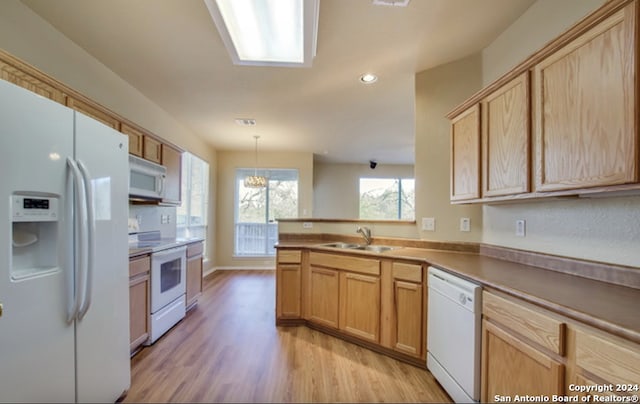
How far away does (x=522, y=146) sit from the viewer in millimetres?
1608

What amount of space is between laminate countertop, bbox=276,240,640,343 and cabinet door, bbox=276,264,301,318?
54.7 inches

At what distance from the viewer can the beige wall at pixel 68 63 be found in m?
1.78

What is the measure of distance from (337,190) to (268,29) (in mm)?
5877

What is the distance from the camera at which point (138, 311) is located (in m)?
2.28

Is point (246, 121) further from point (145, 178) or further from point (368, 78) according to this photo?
point (368, 78)

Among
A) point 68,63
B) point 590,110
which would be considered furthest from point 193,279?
point 590,110

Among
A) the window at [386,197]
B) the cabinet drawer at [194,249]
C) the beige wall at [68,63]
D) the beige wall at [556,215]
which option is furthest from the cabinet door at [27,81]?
the window at [386,197]

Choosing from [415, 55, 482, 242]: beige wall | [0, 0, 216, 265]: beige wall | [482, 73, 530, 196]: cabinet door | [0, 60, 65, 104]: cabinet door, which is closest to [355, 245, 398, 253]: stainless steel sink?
[415, 55, 482, 242]: beige wall

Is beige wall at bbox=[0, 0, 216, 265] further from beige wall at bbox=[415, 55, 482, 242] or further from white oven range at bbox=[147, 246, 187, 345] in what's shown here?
beige wall at bbox=[415, 55, 482, 242]

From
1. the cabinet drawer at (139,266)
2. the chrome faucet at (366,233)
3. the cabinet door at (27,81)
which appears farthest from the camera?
the chrome faucet at (366,233)

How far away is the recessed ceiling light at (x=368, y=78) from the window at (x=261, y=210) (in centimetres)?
351

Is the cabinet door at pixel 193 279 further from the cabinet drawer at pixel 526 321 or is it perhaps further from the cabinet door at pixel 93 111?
the cabinet drawer at pixel 526 321

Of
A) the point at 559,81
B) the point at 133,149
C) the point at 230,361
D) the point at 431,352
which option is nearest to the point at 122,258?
the point at 230,361

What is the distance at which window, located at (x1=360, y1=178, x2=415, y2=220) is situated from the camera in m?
7.76
